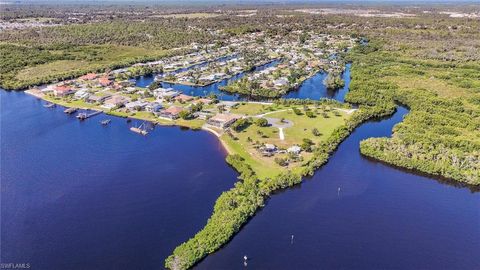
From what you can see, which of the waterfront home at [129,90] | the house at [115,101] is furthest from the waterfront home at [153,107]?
the waterfront home at [129,90]

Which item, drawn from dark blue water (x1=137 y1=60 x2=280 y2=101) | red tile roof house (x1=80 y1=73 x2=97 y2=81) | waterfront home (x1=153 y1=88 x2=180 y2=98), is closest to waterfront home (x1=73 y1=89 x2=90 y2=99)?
red tile roof house (x1=80 y1=73 x2=97 y2=81)

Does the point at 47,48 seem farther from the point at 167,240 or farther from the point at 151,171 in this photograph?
the point at 167,240

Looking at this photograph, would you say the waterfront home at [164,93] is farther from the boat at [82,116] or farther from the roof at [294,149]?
the roof at [294,149]

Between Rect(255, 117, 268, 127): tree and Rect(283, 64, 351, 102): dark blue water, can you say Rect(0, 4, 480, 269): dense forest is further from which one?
Rect(255, 117, 268, 127): tree

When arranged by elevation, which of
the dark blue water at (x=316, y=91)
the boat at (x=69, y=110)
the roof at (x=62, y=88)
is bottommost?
the boat at (x=69, y=110)

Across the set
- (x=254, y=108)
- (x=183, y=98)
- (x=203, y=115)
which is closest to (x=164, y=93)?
(x=183, y=98)

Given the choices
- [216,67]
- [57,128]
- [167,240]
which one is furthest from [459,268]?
[216,67]
